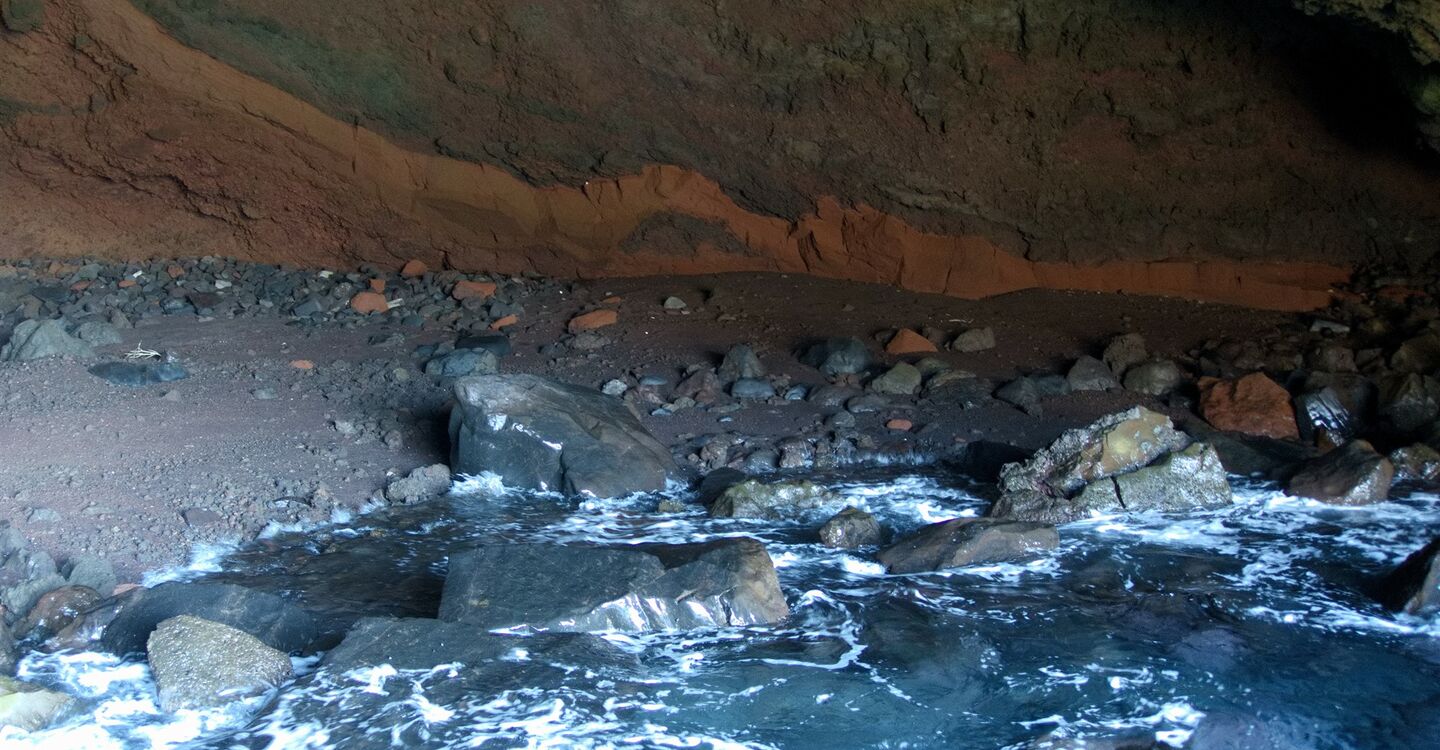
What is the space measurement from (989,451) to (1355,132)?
4021 millimetres

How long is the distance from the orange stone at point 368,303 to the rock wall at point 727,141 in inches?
34.2

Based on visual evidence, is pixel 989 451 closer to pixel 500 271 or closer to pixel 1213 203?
pixel 1213 203

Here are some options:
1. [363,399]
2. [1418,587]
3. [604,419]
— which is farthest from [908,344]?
[1418,587]

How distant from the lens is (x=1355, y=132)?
8492mm

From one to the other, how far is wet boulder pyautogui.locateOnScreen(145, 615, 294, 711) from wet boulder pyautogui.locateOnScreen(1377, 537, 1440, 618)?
13.5 ft

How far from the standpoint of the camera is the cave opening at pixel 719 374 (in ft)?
13.6

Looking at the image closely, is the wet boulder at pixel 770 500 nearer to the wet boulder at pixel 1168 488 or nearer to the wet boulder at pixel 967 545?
the wet boulder at pixel 967 545

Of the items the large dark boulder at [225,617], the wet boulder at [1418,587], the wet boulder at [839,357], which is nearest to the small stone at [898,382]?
the wet boulder at [839,357]

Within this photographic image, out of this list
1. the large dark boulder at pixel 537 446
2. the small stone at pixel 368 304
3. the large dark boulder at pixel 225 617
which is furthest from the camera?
the small stone at pixel 368 304

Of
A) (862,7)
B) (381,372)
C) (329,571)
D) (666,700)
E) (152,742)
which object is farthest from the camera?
(862,7)

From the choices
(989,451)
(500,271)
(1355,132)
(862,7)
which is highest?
(862,7)

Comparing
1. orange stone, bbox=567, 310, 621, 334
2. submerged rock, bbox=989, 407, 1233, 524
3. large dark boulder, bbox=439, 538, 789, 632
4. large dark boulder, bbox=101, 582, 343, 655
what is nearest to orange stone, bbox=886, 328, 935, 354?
orange stone, bbox=567, 310, 621, 334

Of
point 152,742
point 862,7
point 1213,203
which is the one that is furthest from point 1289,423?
point 152,742

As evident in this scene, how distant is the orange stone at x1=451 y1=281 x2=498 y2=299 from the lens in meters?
8.95
